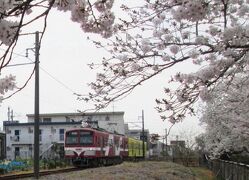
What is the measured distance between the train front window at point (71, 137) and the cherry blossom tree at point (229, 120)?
8072 millimetres

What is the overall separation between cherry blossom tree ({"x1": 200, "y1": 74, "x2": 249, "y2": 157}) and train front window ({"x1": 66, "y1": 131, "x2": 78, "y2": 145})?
8.07 meters

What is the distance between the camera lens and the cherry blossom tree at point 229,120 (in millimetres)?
13858

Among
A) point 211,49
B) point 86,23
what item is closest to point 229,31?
point 211,49

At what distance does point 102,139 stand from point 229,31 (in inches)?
1049

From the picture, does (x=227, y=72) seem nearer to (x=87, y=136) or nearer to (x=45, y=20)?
(x=45, y=20)

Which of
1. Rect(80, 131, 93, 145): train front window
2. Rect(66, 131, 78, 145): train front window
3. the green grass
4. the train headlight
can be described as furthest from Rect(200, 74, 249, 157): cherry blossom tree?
the train headlight

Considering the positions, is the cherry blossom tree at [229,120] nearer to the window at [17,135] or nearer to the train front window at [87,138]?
the train front window at [87,138]

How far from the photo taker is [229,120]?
17.4 metres

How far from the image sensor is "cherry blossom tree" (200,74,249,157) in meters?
13.9

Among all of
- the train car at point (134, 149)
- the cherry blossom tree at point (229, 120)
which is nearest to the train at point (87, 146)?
the cherry blossom tree at point (229, 120)

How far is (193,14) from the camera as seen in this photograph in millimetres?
5012

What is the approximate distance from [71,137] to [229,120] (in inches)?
626

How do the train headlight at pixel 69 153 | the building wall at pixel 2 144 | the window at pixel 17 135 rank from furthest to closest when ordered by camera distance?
1. the window at pixel 17 135
2. the building wall at pixel 2 144
3. the train headlight at pixel 69 153

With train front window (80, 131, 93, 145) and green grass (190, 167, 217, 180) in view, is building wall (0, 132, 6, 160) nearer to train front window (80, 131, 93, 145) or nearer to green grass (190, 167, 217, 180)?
train front window (80, 131, 93, 145)
